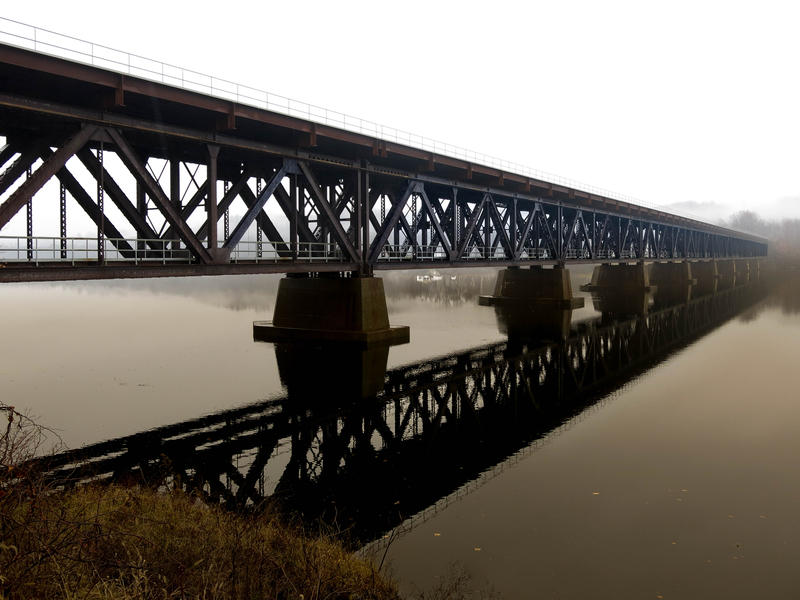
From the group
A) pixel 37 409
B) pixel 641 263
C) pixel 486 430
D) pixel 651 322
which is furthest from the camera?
pixel 641 263

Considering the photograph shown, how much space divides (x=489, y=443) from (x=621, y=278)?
68.5 metres

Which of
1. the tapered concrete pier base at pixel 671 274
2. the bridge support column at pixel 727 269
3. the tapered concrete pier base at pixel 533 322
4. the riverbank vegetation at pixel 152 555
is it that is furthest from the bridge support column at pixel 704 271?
the riverbank vegetation at pixel 152 555

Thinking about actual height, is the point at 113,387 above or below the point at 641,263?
below

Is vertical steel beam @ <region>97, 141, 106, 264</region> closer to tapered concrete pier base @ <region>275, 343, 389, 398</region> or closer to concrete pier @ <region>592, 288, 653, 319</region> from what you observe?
tapered concrete pier base @ <region>275, 343, 389, 398</region>

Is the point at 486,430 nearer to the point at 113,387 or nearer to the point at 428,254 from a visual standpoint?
the point at 113,387

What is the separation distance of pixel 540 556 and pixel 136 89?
18.1 metres

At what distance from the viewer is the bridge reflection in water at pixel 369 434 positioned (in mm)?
12094

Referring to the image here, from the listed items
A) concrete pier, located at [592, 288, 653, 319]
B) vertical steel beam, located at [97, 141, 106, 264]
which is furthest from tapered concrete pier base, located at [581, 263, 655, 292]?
vertical steel beam, located at [97, 141, 106, 264]

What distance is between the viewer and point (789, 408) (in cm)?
1894

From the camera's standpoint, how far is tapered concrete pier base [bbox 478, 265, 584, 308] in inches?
2106

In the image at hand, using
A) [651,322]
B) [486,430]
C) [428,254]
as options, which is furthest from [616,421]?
[651,322]

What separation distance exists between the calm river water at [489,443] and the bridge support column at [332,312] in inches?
70.7

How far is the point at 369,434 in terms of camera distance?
1622 cm

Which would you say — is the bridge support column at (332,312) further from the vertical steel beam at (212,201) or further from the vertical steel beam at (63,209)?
the vertical steel beam at (63,209)
